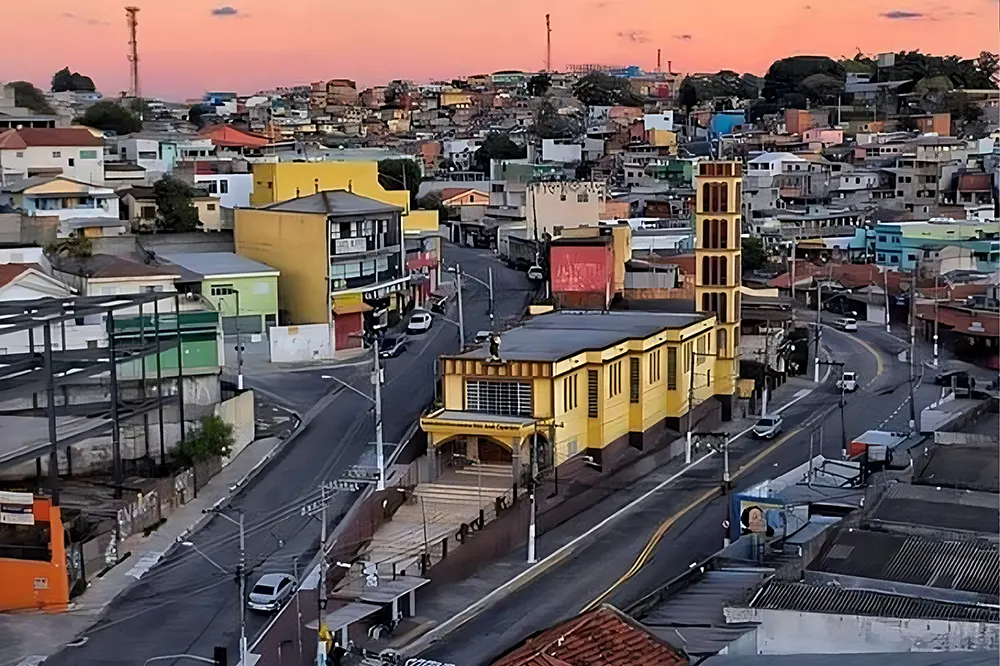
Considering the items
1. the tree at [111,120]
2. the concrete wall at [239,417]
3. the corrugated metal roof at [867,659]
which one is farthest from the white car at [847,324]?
the tree at [111,120]

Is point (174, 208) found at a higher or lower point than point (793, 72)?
lower

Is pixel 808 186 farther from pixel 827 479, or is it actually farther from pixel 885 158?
pixel 827 479

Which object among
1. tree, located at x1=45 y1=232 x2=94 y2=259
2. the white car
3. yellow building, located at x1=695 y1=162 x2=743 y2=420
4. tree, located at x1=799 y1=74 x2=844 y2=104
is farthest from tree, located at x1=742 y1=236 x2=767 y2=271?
tree, located at x1=799 y1=74 x2=844 y2=104

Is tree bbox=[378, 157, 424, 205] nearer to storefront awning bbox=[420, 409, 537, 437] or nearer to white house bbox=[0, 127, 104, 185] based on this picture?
white house bbox=[0, 127, 104, 185]

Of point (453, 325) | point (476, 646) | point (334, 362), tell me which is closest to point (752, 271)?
point (453, 325)

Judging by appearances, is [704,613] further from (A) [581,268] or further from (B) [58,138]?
(B) [58,138]

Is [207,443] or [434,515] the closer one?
[434,515]

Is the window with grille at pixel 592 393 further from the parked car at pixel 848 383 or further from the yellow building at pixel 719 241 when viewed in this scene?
the parked car at pixel 848 383

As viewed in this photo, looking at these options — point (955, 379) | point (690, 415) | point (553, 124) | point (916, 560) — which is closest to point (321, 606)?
point (916, 560)
